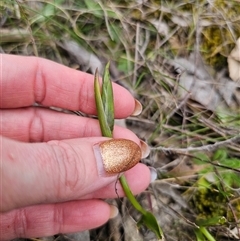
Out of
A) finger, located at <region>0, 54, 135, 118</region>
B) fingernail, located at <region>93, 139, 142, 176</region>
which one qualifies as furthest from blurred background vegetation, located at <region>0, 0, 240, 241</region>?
fingernail, located at <region>93, 139, 142, 176</region>

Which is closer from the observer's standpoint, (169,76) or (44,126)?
(44,126)

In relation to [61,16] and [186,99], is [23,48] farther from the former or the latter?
[186,99]

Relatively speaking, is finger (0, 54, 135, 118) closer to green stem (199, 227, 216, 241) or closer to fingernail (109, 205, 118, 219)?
fingernail (109, 205, 118, 219)

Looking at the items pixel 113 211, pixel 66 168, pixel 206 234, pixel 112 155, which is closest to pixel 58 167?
pixel 66 168

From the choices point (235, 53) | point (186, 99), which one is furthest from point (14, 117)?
point (235, 53)

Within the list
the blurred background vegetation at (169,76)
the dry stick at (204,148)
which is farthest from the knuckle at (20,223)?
the dry stick at (204,148)

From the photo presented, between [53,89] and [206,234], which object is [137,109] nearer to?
[53,89]
